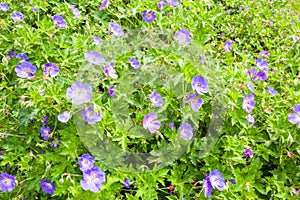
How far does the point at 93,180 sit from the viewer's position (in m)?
1.89

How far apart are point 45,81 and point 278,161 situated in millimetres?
1634

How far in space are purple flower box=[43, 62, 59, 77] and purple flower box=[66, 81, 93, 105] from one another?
0.31 m

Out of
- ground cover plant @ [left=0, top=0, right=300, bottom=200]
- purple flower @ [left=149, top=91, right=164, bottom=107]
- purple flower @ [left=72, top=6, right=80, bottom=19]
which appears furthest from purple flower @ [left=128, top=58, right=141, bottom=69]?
purple flower @ [left=72, top=6, right=80, bottom=19]

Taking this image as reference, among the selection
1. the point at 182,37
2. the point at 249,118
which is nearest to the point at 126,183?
the point at 249,118

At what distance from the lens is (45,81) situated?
212 cm

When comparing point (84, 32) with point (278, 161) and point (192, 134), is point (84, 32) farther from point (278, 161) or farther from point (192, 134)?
point (278, 161)

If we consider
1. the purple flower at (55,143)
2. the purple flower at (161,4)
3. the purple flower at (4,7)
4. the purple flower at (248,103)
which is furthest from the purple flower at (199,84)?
the purple flower at (4,7)

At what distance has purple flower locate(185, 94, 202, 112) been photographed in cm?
206

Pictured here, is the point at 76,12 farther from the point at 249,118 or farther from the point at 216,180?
the point at 216,180

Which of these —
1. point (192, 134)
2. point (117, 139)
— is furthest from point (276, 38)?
point (117, 139)

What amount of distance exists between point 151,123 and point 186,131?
215mm

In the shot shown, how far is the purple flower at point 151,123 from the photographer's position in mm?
2064

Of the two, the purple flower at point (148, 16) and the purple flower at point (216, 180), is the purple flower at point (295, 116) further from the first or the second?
the purple flower at point (148, 16)

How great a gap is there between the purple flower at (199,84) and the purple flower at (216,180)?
48cm
